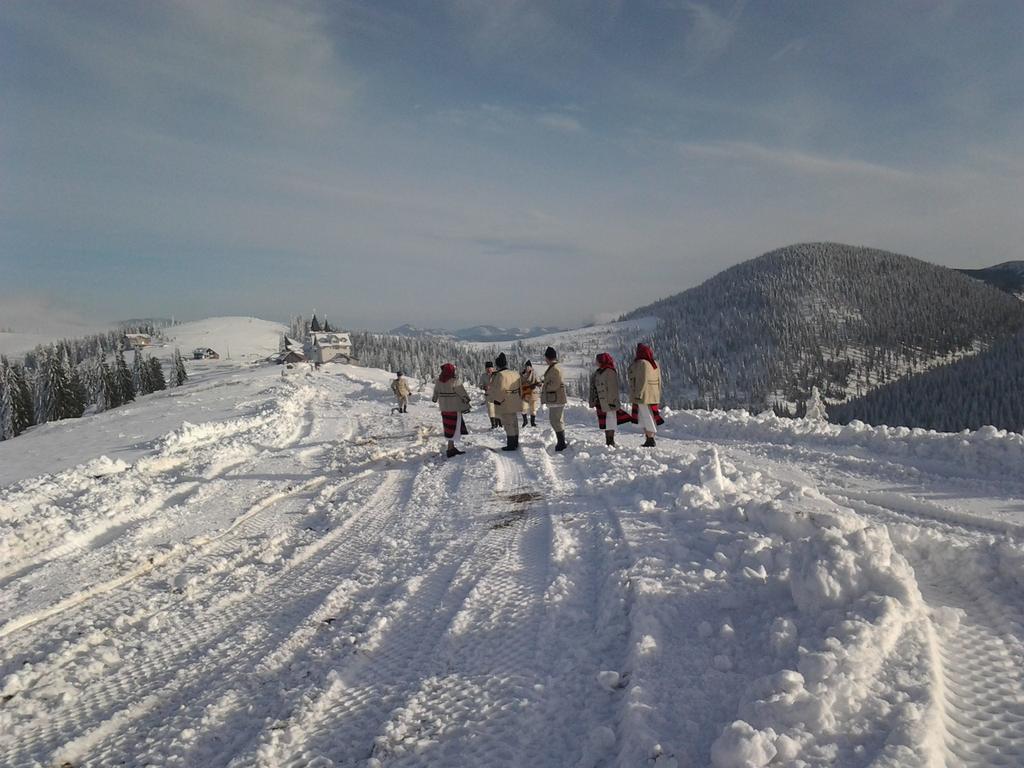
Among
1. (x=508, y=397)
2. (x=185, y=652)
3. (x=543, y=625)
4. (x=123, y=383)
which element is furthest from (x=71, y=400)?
(x=543, y=625)

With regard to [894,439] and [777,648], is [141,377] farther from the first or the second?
[777,648]

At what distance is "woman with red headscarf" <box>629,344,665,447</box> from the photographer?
1050cm

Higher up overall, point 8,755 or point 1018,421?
point 8,755

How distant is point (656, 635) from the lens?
10.8ft

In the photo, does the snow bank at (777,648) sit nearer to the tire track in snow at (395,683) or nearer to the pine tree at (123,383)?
the tire track in snow at (395,683)

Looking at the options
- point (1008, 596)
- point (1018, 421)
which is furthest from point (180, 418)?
point (1018, 421)

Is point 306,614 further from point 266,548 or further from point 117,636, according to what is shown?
point 266,548

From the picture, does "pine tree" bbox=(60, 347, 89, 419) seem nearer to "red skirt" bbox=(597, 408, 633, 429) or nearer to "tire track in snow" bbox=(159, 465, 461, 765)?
"red skirt" bbox=(597, 408, 633, 429)

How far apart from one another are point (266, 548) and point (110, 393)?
91.0 m

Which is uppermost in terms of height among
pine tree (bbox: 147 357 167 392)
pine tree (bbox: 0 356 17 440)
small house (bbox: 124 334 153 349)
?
small house (bbox: 124 334 153 349)

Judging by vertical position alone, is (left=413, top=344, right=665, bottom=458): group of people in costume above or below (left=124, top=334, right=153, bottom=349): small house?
below

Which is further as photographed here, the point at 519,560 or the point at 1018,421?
the point at 1018,421

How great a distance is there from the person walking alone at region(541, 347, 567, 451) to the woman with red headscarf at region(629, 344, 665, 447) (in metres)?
1.52

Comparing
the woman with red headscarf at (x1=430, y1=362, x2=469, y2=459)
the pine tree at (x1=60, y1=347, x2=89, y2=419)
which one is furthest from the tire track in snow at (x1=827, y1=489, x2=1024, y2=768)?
the pine tree at (x1=60, y1=347, x2=89, y2=419)
